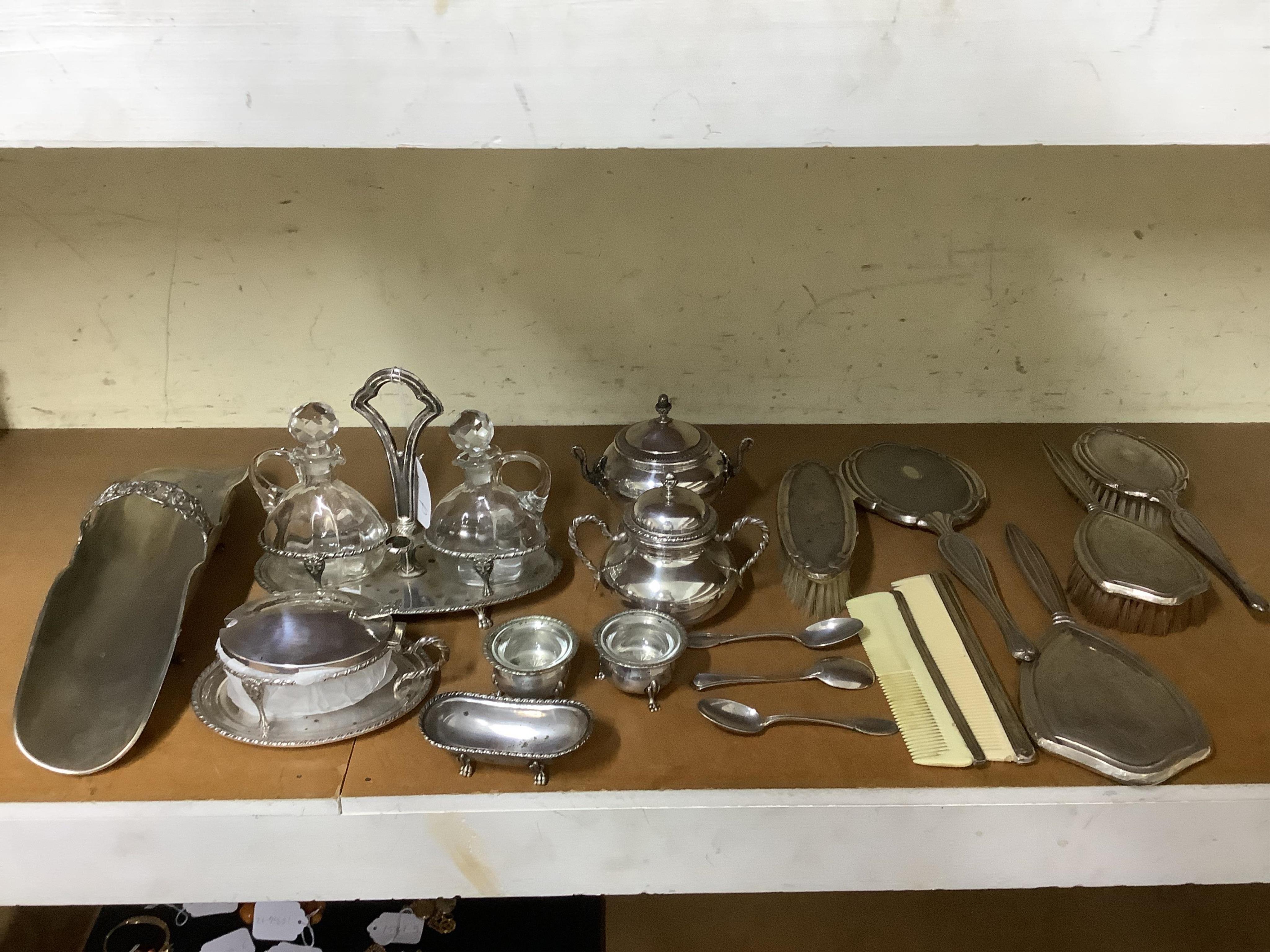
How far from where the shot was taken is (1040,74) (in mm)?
492

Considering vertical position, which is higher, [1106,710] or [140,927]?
[1106,710]

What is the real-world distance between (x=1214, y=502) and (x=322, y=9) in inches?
38.0

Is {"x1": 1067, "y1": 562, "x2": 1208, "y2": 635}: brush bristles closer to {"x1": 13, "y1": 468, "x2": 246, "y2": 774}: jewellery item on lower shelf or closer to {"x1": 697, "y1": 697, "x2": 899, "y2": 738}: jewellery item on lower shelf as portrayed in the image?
{"x1": 697, "y1": 697, "x2": 899, "y2": 738}: jewellery item on lower shelf

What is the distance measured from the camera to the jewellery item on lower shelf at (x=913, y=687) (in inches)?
25.5

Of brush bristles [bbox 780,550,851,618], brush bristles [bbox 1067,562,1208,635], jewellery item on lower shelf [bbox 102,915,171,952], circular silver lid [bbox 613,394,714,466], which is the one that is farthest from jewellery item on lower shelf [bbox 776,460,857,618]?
jewellery item on lower shelf [bbox 102,915,171,952]

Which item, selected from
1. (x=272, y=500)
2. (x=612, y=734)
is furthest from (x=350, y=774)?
(x=272, y=500)

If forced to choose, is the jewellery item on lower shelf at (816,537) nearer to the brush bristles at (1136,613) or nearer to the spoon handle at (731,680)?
the spoon handle at (731,680)

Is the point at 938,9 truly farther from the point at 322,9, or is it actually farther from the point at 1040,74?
the point at 322,9

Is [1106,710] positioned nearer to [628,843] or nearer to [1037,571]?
[1037,571]

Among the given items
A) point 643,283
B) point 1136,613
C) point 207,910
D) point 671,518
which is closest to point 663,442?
point 671,518

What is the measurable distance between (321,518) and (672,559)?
12.8 inches

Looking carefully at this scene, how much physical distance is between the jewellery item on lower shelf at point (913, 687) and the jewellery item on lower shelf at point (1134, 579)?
165 millimetres

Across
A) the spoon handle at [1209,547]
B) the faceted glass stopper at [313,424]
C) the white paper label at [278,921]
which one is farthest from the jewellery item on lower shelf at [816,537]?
the white paper label at [278,921]

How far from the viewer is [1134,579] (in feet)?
2.55
